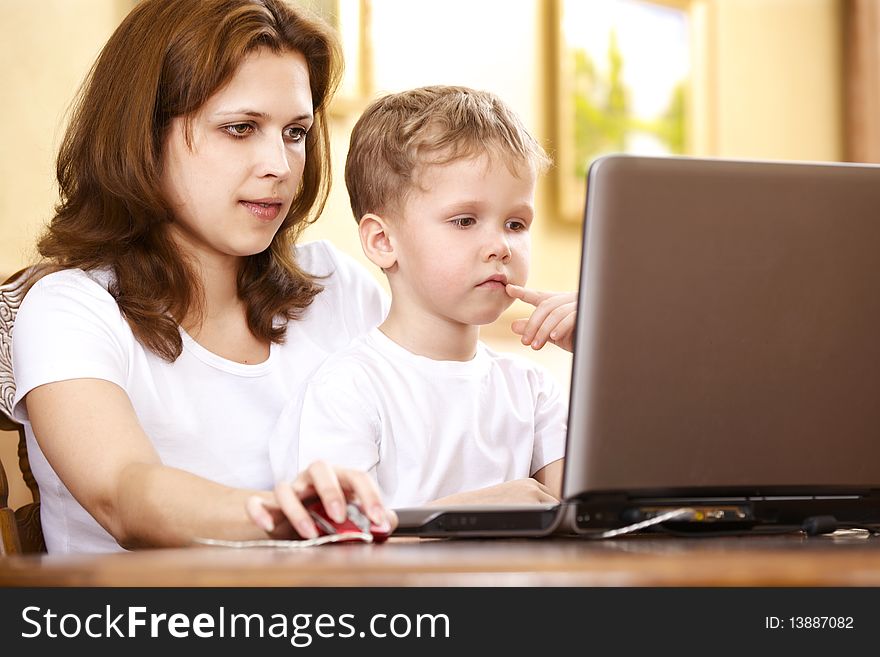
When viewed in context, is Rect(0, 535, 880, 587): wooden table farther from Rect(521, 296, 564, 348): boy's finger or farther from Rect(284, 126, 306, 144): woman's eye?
Rect(284, 126, 306, 144): woman's eye

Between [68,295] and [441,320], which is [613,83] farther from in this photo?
[68,295]

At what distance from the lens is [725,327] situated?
2.57 feet

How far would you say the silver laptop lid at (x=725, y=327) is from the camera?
764mm

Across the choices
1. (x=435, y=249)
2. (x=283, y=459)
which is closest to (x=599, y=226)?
(x=435, y=249)

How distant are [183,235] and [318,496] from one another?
78 centimetres

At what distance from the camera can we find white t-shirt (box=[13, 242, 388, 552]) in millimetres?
1199

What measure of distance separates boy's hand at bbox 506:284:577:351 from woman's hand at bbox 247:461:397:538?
45 centimetres

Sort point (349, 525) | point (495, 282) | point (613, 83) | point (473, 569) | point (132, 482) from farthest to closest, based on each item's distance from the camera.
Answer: point (613, 83) → point (495, 282) → point (132, 482) → point (349, 525) → point (473, 569)

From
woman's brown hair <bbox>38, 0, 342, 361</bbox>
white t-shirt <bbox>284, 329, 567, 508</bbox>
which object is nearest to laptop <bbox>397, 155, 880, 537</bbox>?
white t-shirt <bbox>284, 329, 567, 508</bbox>

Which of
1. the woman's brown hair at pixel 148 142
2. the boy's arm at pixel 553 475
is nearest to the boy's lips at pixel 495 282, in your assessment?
the boy's arm at pixel 553 475

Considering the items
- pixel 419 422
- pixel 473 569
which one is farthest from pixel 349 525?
pixel 419 422

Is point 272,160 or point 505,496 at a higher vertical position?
point 272,160

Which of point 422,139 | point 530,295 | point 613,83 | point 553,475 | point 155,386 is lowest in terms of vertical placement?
point 553,475
